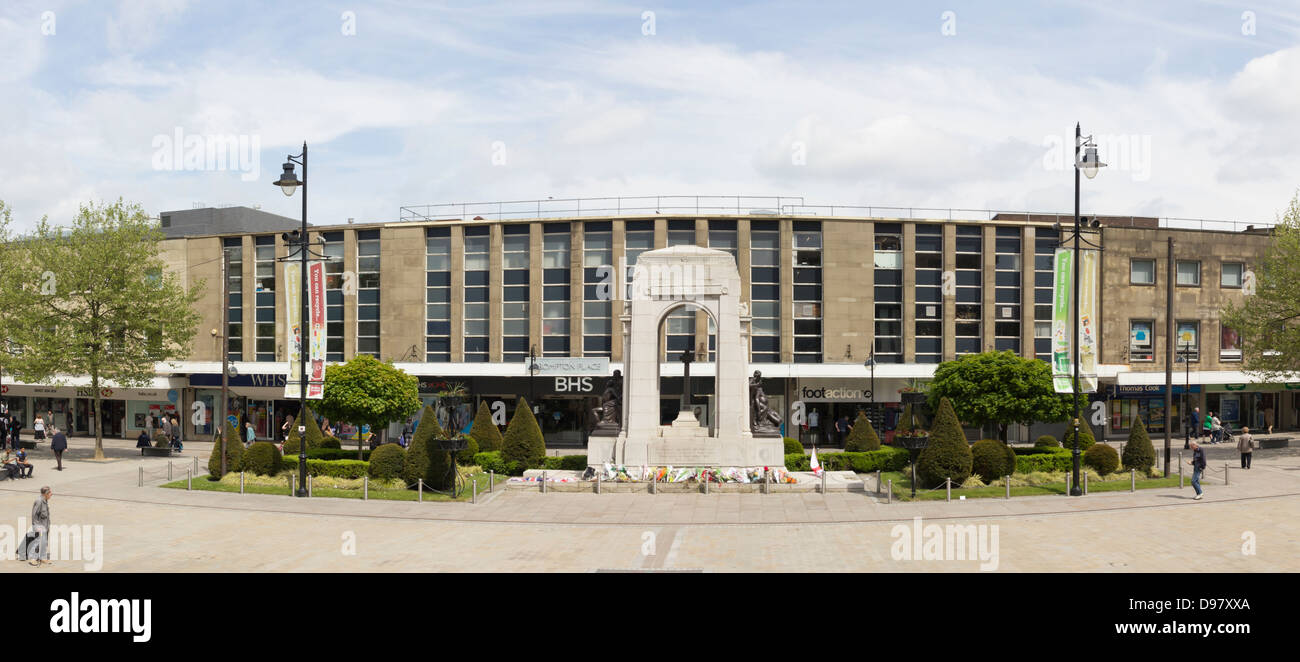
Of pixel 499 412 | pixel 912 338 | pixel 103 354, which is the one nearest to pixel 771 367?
pixel 912 338

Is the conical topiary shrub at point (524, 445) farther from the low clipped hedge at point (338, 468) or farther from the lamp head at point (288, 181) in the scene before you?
the lamp head at point (288, 181)

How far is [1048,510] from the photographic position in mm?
23141

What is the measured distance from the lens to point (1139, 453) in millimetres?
28922

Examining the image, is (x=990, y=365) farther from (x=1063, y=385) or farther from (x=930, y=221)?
(x=930, y=221)

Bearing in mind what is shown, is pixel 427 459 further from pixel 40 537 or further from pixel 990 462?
pixel 990 462

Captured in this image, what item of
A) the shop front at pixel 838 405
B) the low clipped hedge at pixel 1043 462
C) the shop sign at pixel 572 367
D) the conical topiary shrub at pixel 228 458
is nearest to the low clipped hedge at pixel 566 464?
the conical topiary shrub at pixel 228 458

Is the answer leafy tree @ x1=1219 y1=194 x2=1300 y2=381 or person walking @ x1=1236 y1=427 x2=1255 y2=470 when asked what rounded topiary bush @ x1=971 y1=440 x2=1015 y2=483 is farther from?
leafy tree @ x1=1219 y1=194 x2=1300 y2=381

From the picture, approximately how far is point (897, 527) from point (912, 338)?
2633cm

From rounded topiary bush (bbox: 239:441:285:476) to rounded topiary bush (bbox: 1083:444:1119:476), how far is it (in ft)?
88.9

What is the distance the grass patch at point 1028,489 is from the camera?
25.6 metres

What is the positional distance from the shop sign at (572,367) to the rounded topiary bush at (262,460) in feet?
54.5

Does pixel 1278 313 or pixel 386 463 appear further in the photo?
pixel 1278 313

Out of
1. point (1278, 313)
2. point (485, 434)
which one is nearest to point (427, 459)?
point (485, 434)

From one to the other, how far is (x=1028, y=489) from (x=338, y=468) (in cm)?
2173
